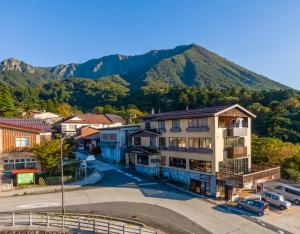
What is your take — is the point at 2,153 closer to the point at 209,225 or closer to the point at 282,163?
the point at 209,225

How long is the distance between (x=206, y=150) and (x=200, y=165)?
103 inches

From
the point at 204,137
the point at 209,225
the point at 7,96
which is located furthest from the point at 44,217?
the point at 7,96

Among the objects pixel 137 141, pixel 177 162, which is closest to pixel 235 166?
pixel 177 162

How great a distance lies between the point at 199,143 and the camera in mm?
35656

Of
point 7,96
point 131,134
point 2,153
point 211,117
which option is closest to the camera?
point 211,117

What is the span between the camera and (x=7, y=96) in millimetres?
72125

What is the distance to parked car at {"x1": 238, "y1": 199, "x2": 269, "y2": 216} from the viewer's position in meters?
27.9

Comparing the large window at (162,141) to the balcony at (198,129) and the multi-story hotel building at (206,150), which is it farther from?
the balcony at (198,129)

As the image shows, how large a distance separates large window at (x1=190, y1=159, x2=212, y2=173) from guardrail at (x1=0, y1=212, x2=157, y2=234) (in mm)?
13771

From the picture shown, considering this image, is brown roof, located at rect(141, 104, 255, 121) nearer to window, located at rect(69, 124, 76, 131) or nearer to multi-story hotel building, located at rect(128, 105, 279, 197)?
multi-story hotel building, located at rect(128, 105, 279, 197)

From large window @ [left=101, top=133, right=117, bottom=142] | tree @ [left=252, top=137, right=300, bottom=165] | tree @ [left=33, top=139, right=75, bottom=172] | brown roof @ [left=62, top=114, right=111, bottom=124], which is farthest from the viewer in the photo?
brown roof @ [left=62, top=114, right=111, bottom=124]

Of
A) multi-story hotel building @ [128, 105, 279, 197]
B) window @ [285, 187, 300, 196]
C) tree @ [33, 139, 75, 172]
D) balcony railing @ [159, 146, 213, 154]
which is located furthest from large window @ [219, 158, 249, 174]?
tree @ [33, 139, 75, 172]

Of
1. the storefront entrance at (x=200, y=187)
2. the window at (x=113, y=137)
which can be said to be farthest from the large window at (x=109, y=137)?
the storefront entrance at (x=200, y=187)

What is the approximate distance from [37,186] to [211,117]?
83.0ft
